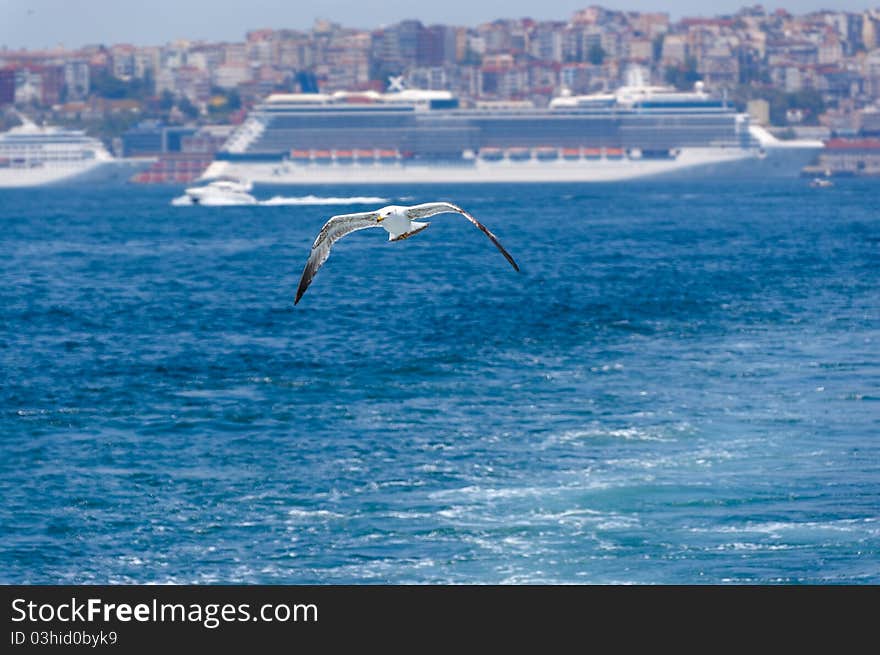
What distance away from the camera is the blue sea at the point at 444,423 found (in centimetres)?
2575

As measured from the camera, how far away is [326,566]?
82.5 feet

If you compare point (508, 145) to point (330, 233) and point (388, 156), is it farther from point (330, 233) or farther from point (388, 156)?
point (330, 233)

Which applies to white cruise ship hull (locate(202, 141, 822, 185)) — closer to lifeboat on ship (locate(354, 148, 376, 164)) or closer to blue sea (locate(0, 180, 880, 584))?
lifeboat on ship (locate(354, 148, 376, 164))

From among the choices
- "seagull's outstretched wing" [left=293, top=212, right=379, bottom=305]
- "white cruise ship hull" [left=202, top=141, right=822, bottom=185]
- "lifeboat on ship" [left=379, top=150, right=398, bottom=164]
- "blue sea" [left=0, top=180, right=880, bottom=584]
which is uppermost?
"seagull's outstretched wing" [left=293, top=212, right=379, bottom=305]

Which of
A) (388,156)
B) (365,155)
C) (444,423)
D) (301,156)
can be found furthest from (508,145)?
(444,423)

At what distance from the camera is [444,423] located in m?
35.3

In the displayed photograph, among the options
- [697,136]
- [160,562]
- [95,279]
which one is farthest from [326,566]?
[697,136]

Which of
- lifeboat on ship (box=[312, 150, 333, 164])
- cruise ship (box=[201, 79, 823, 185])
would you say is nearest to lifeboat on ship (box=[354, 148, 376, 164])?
cruise ship (box=[201, 79, 823, 185])

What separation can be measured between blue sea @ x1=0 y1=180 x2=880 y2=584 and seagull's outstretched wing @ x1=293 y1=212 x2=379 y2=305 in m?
6.89

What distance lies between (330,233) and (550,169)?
165589 mm

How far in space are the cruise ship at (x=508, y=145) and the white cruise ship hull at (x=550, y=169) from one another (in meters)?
0.10

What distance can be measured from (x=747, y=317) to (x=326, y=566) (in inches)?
1230

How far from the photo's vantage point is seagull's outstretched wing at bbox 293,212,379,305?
18500 millimetres

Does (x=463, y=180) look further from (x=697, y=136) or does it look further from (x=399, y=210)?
(x=399, y=210)
